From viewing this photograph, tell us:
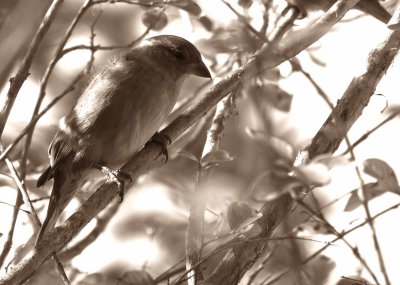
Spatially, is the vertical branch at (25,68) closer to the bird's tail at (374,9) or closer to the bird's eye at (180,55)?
the bird's eye at (180,55)

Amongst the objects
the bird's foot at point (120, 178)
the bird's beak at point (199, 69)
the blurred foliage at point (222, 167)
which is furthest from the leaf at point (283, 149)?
the bird's beak at point (199, 69)

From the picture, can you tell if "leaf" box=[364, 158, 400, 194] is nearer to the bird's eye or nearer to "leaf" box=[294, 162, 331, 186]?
"leaf" box=[294, 162, 331, 186]

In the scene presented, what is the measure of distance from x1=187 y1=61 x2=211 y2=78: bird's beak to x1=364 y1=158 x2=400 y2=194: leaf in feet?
6.45

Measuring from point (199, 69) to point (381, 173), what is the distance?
6.62 feet

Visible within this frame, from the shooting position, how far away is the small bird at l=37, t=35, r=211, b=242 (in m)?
3.55

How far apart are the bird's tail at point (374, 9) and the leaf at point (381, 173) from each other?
10.2ft

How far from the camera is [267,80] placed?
10.5ft

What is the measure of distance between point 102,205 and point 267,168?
46.3 inches

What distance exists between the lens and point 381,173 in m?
1.97

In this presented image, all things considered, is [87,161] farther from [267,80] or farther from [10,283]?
[10,283]

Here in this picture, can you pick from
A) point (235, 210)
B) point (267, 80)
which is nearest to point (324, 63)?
point (267, 80)

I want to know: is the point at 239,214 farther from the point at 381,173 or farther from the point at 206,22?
the point at 206,22

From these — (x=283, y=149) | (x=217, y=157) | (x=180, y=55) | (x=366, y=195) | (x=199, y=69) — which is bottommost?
(x=366, y=195)

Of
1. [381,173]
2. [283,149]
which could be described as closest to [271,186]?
[283,149]
